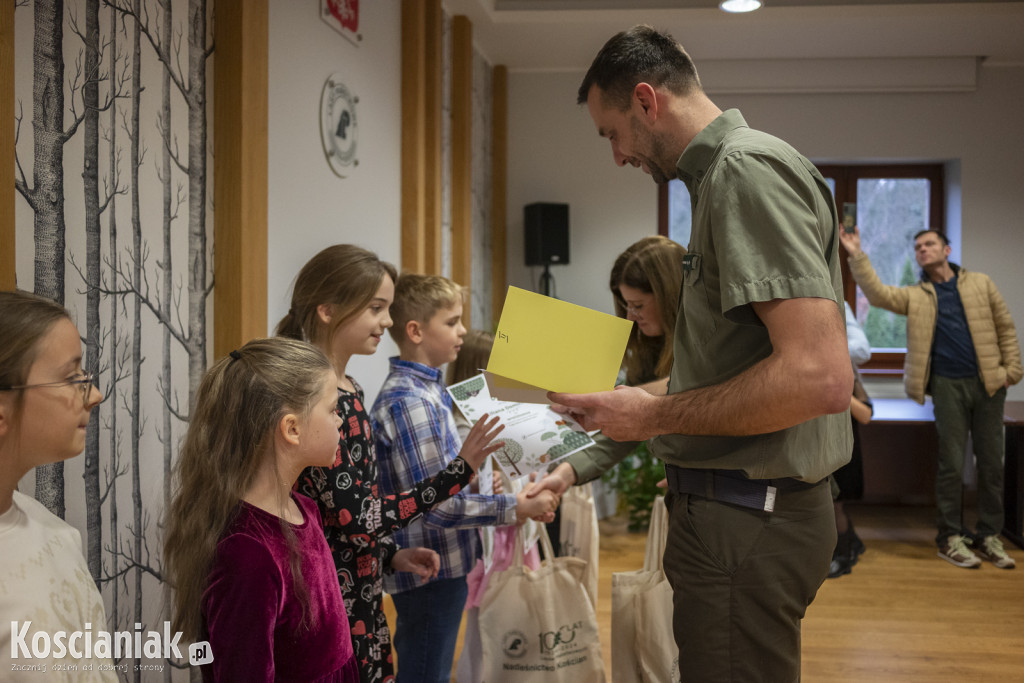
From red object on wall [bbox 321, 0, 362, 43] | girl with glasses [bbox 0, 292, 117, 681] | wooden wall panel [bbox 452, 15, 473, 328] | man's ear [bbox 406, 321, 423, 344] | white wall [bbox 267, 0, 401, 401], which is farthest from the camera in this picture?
wooden wall panel [bbox 452, 15, 473, 328]

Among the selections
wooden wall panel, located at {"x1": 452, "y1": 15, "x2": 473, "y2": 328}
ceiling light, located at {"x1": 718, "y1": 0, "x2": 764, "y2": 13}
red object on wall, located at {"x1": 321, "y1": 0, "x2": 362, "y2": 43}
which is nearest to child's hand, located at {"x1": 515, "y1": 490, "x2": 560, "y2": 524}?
red object on wall, located at {"x1": 321, "y1": 0, "x2": 362, "y2": 43}

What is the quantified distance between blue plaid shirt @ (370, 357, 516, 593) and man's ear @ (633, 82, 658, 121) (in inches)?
37.0

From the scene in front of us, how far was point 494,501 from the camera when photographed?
211 centimetres

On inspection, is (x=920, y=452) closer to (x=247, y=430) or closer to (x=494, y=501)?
(x=494, y=501)

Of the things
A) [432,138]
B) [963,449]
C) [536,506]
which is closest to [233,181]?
[536,506]

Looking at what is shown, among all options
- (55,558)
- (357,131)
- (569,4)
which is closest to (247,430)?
(55,558)

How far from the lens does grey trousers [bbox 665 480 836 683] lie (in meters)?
1.38

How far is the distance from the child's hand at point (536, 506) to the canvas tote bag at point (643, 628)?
232mm

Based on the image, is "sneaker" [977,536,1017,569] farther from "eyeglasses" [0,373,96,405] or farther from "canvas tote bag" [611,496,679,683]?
"eyeglasses" [0,373,96,405]

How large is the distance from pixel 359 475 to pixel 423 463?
14.1 inches

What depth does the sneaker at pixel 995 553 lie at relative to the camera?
4.42 metres

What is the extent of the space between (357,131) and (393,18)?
74 cm

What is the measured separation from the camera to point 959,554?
4.50 m

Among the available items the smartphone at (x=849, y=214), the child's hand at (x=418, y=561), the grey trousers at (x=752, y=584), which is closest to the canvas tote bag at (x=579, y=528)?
the child's hand at (x=418, y=561)
